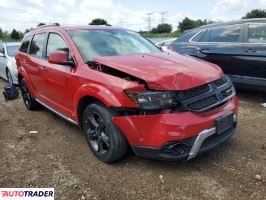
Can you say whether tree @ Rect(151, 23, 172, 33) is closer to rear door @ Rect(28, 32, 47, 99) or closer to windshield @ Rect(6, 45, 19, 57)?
windshield @ Rect(6, 45, 19, 57)

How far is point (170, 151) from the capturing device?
117 inches

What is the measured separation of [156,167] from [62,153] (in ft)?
4.35

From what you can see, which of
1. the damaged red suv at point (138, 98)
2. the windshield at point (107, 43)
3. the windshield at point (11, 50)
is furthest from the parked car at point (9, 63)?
the windshield at point (107, 43)

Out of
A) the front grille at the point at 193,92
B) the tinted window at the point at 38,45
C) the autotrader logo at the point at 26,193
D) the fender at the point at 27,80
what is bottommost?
the autotrader logo at the point at 26,193

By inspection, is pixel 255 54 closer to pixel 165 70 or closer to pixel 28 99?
pixel 165 70

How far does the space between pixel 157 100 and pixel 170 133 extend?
35cm

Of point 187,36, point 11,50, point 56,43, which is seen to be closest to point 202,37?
point 187,36

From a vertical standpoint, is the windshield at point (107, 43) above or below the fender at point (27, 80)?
above

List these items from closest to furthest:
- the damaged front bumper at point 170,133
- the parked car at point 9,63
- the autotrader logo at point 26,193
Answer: the damaged front bumper at point 170,133 < the autotrader logo at point 26,193 < the parked car at point 9,63

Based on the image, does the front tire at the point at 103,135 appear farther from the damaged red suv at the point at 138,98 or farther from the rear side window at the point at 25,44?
the rear side window at the point at 25,44

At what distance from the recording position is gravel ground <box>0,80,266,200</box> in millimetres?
2926

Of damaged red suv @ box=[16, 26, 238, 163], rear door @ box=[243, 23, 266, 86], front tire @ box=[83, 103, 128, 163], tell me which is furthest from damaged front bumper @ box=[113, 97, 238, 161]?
rear door @ box=[243, 23, 266, 86]

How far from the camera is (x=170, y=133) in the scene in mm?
2848

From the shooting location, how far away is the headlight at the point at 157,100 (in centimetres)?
288
